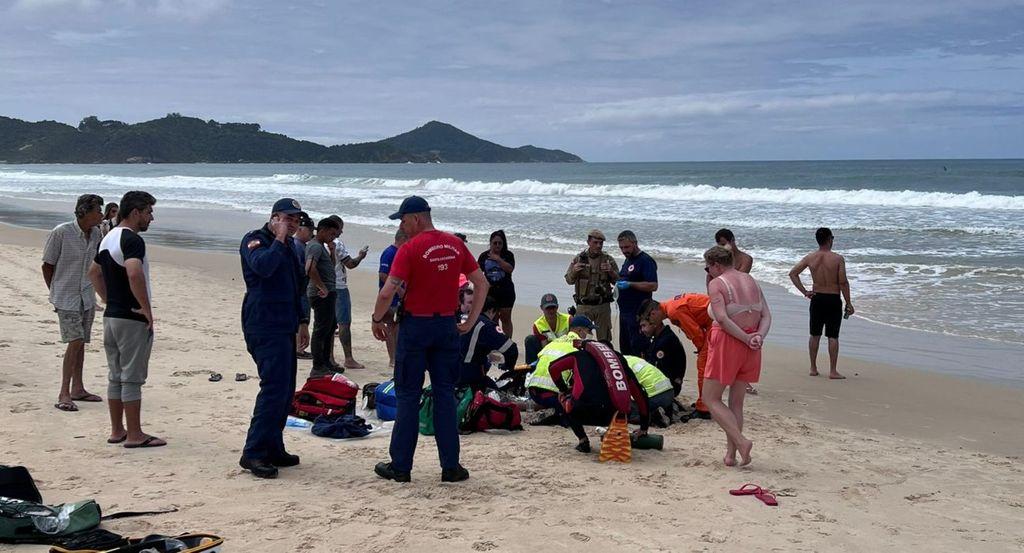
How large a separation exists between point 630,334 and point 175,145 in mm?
154515

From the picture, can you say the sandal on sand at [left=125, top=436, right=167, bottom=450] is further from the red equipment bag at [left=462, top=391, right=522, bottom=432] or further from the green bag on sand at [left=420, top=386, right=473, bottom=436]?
the red equipment bag at [left=462, top=391, right=522, bottom=432]

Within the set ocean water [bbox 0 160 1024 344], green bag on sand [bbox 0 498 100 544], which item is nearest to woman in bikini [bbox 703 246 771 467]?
green bag on sand [bbox 0 498 100 544]

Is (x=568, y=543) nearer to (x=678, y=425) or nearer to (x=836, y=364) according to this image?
(x=678, y=425)

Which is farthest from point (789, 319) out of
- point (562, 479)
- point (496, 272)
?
point (562, 479)

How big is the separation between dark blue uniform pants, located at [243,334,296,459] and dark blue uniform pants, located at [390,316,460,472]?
682 mm

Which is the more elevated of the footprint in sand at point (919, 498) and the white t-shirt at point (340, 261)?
the white t-shirt at point (340, 261)

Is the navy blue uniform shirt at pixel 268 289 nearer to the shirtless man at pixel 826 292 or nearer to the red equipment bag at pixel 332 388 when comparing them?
the red equipment bag at pixel 332 388

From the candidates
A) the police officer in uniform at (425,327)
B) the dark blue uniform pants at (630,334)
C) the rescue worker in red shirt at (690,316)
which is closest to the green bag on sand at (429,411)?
the police officer in uniform at (425,327)

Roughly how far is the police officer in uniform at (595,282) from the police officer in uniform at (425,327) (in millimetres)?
3538

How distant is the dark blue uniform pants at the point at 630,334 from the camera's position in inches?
345

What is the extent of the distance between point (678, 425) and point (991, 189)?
52763mm

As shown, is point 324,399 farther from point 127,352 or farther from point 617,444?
point 617,444

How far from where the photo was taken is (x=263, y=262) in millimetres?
5527

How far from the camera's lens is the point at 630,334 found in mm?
9008
